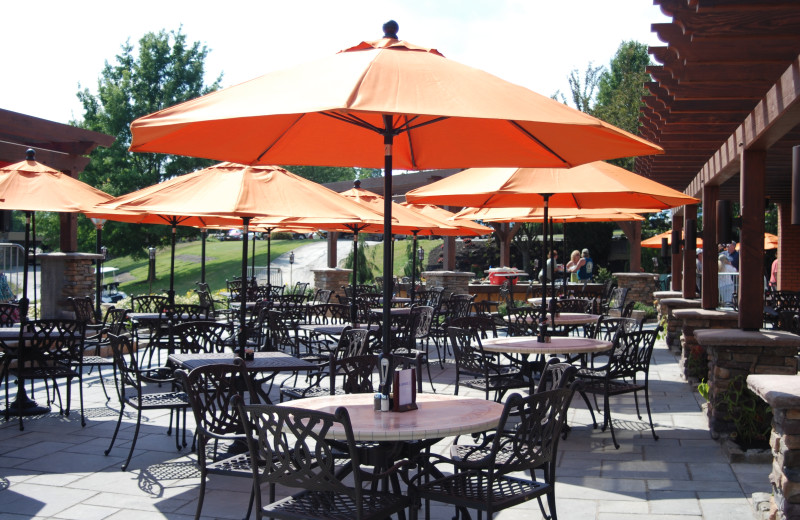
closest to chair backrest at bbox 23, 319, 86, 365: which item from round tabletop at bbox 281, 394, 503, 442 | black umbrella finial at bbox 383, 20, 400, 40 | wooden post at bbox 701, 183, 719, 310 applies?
round tabletop at bbox 281, 394, 503, 442

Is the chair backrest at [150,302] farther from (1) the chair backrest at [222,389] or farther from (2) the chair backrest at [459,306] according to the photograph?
(1) the chair backrest at [222,389]

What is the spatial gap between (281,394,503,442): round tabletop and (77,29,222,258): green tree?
2746 cm

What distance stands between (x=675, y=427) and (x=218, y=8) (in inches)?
225

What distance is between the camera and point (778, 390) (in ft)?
12.0

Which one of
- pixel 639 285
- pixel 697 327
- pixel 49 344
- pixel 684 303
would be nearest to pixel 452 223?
pixel 684 303

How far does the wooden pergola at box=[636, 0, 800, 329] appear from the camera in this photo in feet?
13.4

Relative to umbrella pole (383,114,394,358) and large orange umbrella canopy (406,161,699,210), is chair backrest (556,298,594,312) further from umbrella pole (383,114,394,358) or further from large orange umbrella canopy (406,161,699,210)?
umbrella pole (383,114,394,358)

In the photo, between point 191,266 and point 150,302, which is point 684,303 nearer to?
point 150,302

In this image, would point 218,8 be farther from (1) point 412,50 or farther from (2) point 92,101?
(2) point 92,101

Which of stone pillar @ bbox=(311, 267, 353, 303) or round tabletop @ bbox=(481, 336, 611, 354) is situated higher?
stone pillar @ bbox=(311, 267, 353, 303)

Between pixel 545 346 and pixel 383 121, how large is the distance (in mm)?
2840

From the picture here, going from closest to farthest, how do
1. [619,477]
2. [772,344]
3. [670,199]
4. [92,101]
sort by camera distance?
[619,477] → [772,344] → [670,199] → [92,101]

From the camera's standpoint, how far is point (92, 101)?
33188mm

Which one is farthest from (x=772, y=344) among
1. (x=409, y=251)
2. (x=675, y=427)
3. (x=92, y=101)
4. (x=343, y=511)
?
(x=92, y=101)
